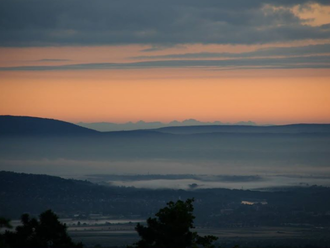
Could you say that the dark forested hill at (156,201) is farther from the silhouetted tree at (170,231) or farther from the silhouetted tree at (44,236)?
the silhouetted tree at (170,231)

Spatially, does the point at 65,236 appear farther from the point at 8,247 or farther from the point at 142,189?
the point at 142,189

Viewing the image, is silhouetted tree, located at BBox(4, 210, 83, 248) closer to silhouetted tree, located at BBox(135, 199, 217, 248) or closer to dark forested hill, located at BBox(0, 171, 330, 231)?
silhouetted tree, located at BBox(135, 199, 217, 248)

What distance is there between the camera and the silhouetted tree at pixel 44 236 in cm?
4138

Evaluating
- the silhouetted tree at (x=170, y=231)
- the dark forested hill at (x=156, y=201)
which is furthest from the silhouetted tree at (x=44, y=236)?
the dark forested hill at (x=156, y=201)

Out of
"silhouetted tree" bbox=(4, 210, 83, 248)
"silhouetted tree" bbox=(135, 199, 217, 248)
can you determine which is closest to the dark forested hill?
"silhouetted tree" bbox=(4, 210, 83, 248)

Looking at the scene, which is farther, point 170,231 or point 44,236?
point 44,236

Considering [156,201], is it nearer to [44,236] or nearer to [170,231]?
[44,236]

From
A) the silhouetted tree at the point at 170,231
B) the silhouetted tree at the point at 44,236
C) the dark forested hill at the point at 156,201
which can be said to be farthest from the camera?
the dark forested hill at the point at 156,201

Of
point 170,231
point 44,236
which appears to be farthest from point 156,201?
point 170,231

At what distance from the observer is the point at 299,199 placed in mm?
158625

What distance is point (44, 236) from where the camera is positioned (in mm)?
41469

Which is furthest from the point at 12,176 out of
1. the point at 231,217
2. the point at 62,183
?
the point at 231,217

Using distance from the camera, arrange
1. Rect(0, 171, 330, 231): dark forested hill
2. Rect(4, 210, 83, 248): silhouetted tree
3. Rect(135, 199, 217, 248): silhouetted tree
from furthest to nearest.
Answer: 1. Rect(0, 171, 330, 231): dark forested hill
2. Rect(4, 210, 83, 248): silhouetted tree
3. Rect(135, 199, 217, 248): silhouetted tree

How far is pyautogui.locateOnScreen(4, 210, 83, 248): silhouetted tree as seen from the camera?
136 ft
